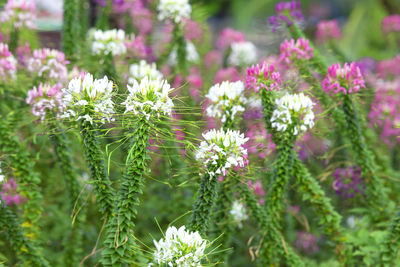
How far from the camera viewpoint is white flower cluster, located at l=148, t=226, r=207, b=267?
3.83 feet

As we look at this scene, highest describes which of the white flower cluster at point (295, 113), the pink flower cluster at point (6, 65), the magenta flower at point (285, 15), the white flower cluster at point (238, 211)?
the magenta flower at point (285, 15)

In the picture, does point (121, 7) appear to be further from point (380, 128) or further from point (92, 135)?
point (380, 128)

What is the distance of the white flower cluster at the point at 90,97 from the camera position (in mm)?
1243

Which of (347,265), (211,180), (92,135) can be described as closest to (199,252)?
(211,180)

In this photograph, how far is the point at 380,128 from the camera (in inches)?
112

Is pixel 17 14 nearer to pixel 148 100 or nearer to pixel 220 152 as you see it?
pixel 148 100

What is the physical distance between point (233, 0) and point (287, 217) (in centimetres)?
630

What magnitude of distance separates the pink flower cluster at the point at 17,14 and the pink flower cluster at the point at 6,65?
43cm

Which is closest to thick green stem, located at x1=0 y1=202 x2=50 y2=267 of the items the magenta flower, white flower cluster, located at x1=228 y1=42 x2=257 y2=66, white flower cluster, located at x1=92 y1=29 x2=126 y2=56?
white flower cluster, located at x1=92 y1=29 x2=126 y2=56

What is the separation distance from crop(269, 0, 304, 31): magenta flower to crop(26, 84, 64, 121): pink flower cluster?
121 cm

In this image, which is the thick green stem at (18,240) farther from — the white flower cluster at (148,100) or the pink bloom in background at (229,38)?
the pink bloom in background at (229,38)

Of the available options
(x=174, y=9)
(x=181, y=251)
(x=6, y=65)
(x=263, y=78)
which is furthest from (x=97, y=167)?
(x=174, y=9)

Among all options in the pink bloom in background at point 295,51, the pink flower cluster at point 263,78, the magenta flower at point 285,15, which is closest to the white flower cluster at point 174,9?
the magenta flower at point 285,15

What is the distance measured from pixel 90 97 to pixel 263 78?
73cm
